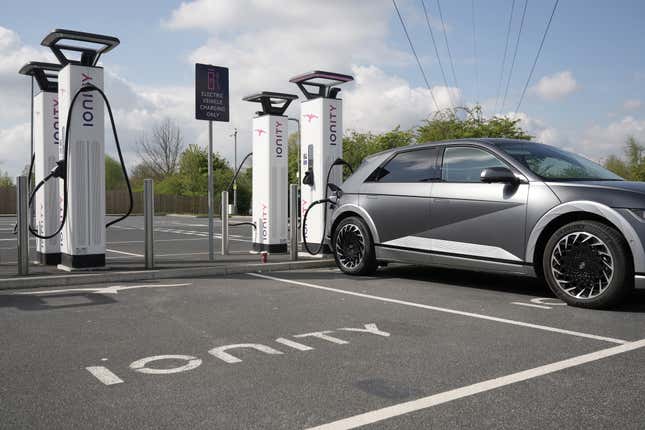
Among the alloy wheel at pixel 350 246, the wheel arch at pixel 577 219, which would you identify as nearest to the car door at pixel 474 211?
the wheel arch at pixel 577 219

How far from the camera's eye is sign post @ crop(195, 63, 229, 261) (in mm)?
9383

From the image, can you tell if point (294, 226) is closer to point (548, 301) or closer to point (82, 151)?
point (82, 151)

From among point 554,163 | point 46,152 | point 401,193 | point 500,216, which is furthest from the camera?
point 46,152

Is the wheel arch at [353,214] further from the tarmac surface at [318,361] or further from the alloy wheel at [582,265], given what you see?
the alloy wheel at [582,265]

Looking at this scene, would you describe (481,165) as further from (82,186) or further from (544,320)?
(82,186)

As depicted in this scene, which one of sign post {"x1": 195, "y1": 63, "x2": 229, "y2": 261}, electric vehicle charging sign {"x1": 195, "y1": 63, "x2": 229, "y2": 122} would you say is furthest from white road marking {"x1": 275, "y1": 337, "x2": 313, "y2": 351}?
electric vehicle charging sign {"x1": 195, "y1": 63, "x2": 229, "y2": 122}

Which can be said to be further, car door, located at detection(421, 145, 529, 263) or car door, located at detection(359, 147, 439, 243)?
car door, located at detection(359, 147, 439, 243)

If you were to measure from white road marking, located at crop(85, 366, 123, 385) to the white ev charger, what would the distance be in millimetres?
4619

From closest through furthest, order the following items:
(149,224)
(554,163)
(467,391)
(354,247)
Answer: (467,391)
(554,163)
(354,247)
(149,224)

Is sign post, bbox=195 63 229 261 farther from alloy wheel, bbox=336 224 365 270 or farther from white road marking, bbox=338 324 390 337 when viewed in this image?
white road marking, bbox=338 324 390 337

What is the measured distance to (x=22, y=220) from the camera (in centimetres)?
752

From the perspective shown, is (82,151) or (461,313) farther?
(82,151)

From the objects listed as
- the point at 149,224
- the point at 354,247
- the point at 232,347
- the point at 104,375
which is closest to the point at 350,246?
the point at 354,247

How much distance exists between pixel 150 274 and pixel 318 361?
15.0 ft
